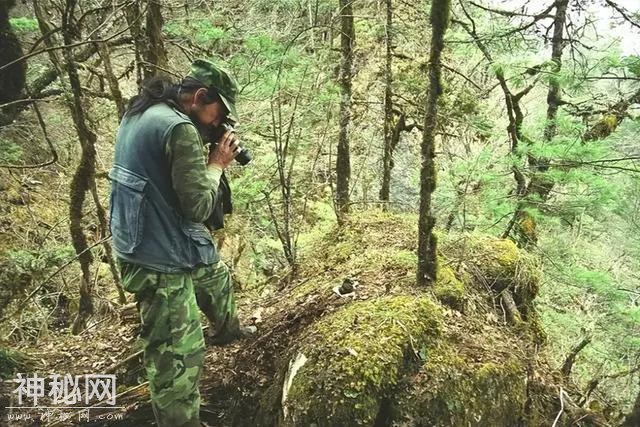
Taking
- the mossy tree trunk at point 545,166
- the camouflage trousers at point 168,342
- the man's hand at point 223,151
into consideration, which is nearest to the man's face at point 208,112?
the man's hand at point 223,151

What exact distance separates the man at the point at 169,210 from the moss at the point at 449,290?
172 centimetres

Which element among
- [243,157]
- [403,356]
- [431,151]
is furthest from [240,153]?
[403,356]

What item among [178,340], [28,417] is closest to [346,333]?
[178,340]

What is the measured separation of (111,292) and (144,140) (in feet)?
17.0

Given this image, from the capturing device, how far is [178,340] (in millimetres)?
2924

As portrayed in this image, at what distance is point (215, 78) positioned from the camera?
2959 millimetres

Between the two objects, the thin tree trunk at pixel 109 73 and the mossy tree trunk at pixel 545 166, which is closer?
the mossy tree trunk at pixel 545 166

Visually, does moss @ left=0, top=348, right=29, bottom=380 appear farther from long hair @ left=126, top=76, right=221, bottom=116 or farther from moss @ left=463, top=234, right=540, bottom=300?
moss @ left=463, top=234, right=540, bottom=300

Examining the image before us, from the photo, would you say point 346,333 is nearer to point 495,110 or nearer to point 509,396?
point 509,396

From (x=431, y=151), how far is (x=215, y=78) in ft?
4.82

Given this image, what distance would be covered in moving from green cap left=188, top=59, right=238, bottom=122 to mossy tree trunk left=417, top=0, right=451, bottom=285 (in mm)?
1274

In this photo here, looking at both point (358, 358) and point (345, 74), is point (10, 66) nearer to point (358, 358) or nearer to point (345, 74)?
point (345, 74)

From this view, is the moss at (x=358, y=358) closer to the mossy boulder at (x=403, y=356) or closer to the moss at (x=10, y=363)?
the mossy boulder at (x=403, y=356)

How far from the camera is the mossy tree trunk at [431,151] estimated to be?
2848 mm
